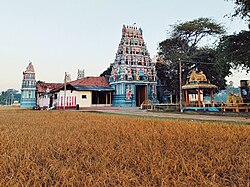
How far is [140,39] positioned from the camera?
1187 inches

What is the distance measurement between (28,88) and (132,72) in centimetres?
1886

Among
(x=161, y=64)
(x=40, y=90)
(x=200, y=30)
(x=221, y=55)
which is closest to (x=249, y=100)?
(x=221, y=55)

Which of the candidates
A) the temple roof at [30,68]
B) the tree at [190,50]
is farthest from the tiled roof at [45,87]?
the tree at [190,50]

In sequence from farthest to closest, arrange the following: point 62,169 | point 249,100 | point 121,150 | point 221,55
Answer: point 249,100 < point 221,55 < point 121,150 < point 62,169

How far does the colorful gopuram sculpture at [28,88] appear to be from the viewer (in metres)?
37.0

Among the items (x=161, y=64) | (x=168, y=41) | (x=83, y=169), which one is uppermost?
(x=168, y=41)

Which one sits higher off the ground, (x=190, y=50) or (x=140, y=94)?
(x=190, y=50)

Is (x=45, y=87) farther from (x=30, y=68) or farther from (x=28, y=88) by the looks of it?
(x=30, y=68)

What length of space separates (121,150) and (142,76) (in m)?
26.0

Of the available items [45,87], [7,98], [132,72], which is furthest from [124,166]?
[7,98]

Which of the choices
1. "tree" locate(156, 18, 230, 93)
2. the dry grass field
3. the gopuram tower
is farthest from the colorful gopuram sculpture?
the dry grass field

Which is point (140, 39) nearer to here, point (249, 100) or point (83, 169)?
point (249, 100)

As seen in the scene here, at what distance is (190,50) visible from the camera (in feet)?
97.3

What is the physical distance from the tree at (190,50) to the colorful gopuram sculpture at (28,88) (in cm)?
2173
